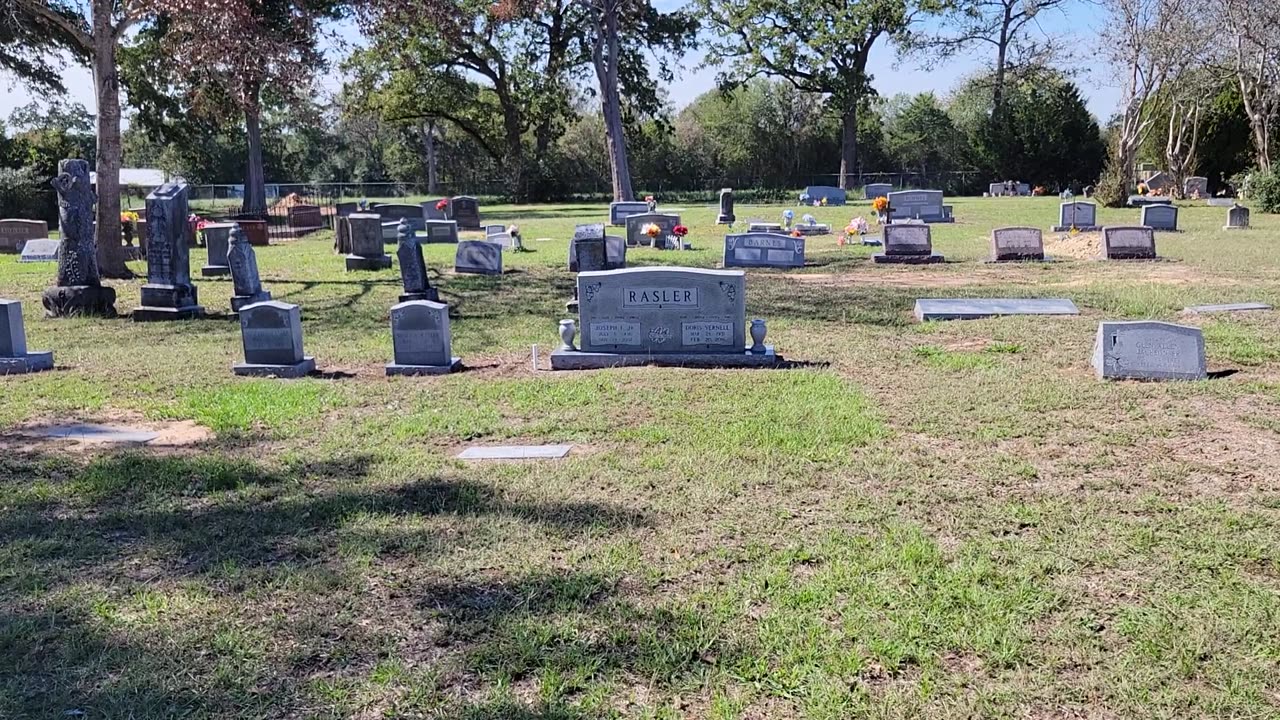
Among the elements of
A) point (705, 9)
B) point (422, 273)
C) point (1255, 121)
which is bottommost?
point (422, 273)

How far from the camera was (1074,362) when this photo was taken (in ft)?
26.2

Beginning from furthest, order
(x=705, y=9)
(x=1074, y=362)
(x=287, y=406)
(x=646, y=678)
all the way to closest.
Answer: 1. (x=705, y=9)
2. (x=1074, y=362)
3. (x=287, y=406)
4. (x=646, y=678)

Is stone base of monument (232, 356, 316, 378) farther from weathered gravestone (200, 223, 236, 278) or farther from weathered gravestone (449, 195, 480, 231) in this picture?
weathered gravestone (449, 195, 480, 231)

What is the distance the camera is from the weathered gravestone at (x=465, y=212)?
28.5 m

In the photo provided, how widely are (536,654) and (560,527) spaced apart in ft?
3.96

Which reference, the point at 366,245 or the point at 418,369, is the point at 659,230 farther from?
the point at 418,369

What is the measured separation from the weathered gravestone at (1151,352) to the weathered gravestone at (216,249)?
47.8 ft

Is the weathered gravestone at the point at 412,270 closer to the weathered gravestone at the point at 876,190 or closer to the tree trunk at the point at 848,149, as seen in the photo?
the weathered gravestone at the point at 876,190

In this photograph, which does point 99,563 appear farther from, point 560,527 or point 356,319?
point 356,319

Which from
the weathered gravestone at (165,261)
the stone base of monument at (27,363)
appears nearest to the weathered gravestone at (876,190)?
the weathered gravestone at (165,261)

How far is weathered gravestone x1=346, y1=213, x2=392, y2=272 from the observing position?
17.5 m

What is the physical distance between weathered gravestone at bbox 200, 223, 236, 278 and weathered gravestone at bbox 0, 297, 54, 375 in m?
8.45

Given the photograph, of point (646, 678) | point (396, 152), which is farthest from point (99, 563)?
point (396, 152)

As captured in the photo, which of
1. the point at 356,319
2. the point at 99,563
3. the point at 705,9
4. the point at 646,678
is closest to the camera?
the point at 646,678
